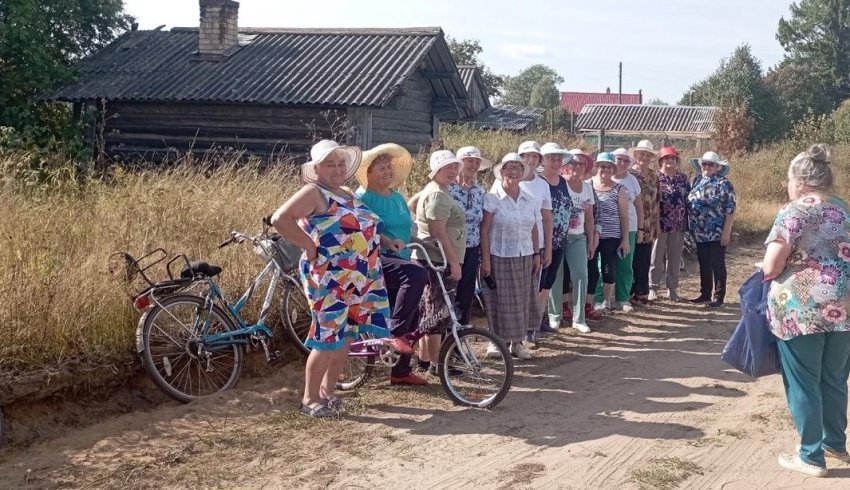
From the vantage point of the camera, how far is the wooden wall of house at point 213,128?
16.6m

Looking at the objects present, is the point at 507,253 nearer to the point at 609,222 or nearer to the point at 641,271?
the point at 609,222

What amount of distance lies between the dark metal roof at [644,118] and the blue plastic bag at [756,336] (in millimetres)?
42027

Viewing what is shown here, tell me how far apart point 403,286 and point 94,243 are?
2.64 meters

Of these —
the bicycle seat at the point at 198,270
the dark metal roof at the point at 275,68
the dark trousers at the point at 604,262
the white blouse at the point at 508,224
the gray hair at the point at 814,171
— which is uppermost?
the dark metal roof at the point at 275,68

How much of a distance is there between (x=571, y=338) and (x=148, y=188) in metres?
4.35

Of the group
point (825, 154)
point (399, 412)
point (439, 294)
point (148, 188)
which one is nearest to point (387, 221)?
point (439, 294)

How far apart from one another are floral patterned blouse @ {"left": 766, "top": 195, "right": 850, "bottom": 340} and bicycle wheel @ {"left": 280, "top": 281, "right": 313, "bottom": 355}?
141 inches

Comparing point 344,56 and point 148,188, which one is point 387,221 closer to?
point 148,188

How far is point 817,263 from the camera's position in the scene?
190 inches

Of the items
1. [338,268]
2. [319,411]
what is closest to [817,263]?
[338,268]

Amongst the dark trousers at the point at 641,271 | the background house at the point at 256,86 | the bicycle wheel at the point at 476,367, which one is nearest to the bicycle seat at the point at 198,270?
the bicycle wheel at the point at 476,367

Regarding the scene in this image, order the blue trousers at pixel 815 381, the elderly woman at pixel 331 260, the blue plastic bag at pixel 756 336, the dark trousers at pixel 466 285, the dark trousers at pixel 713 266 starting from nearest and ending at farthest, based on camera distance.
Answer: the blue trousers at pixel 815 381 → the blue plastic bag at pixel 756 336 → the elderly woman at pixel 331 260 → the dark trousers at pixel 466 285 → the dark trousers at pixel 713 266

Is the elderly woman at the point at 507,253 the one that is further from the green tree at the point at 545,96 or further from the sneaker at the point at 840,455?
the green tree at the point at 545,96

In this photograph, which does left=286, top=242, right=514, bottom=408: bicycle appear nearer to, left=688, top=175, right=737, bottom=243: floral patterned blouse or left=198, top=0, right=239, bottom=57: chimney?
left=688, top=175, right=737, bottom=243: floral patterned blouse
